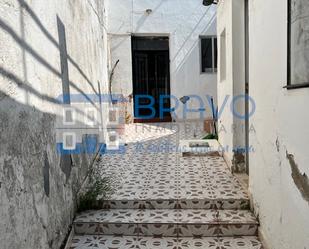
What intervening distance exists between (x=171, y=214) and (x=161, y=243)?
36cm

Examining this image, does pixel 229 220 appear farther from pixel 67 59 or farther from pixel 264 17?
pixel 67 59

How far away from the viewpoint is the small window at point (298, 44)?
161 centimetres

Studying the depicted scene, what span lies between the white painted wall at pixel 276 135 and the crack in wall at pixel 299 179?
0.04 feet

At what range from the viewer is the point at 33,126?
195cm

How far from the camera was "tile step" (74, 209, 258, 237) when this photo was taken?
2.75m

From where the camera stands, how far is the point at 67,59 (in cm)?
302

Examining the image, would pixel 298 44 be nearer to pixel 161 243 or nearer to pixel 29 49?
pixel 29 49

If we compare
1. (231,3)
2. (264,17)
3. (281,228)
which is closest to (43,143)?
(281,228)

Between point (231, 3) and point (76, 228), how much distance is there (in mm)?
3175

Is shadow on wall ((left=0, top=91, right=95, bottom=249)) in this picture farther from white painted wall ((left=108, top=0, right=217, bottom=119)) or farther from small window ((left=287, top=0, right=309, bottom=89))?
white painted wall ((left=108, top=0, right=217, bottom=119))

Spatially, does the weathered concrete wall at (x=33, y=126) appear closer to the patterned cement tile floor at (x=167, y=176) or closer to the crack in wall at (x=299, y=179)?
the patterned cement tile floor at (x=167, y=176)

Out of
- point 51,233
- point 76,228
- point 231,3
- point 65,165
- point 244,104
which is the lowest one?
point 76,228

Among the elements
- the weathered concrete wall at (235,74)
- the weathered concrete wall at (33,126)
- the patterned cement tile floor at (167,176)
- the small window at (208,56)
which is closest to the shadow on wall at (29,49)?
the weathered concrete wall at (33,126)

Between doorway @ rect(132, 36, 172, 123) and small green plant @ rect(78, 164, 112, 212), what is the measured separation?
20.5 feet
